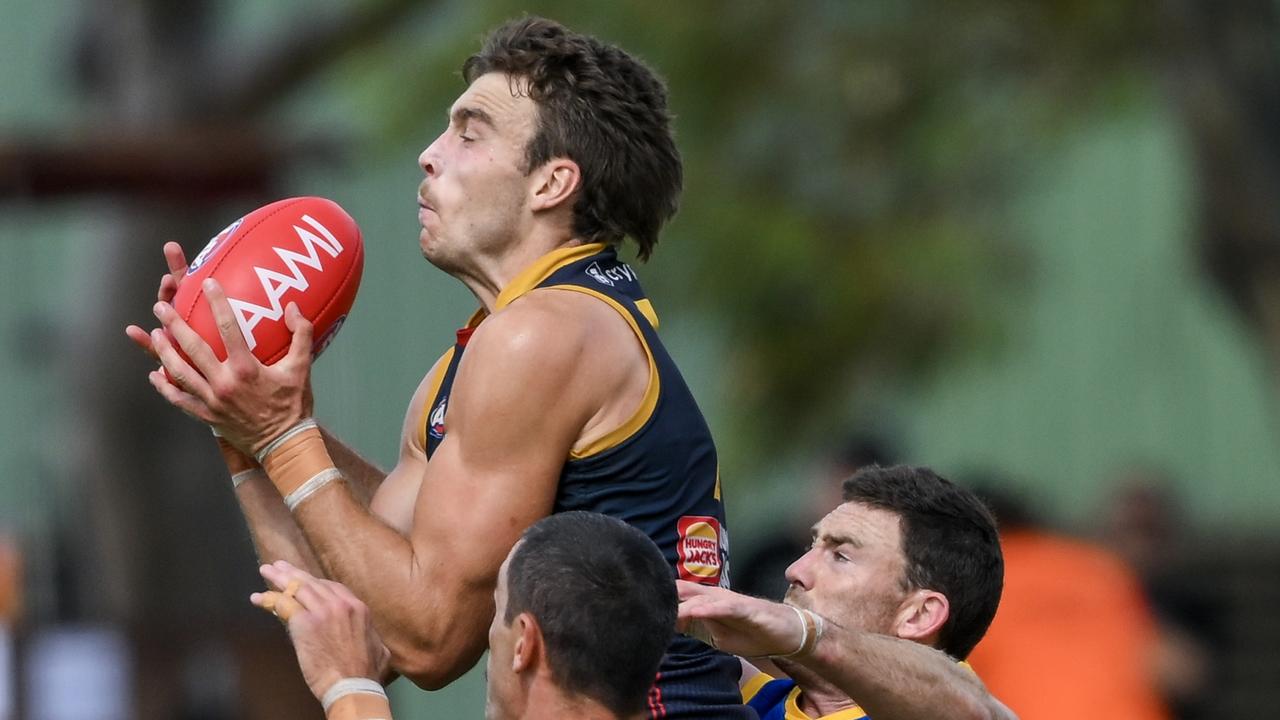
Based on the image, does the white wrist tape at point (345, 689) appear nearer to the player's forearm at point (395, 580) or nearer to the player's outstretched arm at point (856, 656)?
the player's forearm at point (395, 580)

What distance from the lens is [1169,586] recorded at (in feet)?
38.8

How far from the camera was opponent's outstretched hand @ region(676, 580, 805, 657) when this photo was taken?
411 cm

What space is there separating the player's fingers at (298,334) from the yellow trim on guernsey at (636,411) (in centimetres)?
55

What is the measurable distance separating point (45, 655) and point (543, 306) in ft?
27.4

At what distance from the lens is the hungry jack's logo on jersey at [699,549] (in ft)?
15.2

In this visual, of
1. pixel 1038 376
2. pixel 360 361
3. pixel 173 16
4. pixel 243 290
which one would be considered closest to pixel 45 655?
pixel 360 361

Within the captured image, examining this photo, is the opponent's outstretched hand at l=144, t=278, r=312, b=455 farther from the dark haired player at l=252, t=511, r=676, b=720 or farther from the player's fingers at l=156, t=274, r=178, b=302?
the dark haired player at l=252, t=511, r=676, b=720

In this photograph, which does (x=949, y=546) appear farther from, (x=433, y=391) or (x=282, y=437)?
(x=282, y=437)

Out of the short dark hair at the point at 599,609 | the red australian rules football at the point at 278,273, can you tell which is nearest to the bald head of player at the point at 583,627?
the short dark hair at the point at 599,609

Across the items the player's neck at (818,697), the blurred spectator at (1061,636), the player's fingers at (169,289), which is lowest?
the blurred spectator at (1061,636)

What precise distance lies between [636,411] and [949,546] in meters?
1.04

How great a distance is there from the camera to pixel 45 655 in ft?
39.8

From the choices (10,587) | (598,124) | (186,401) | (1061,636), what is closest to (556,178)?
(598,124)

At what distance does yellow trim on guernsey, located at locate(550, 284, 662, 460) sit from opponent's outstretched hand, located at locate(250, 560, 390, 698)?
571 millimetres
